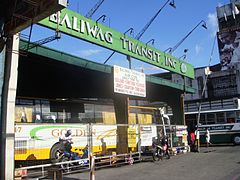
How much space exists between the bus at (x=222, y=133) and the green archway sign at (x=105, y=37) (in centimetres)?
980

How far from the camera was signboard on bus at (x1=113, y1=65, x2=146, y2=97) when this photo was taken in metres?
17.2

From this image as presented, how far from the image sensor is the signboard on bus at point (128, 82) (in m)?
17.2

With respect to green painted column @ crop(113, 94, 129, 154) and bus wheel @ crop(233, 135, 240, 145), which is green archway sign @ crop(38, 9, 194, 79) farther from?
bus wheel @ crop(233, 135, 240, 145)

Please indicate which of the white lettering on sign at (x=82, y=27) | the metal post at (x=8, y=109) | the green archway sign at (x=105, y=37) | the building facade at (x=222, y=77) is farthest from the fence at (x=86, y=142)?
the building facade at (x=222, y=77)

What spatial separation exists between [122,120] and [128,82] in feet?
8.24

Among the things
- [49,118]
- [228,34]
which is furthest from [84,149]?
[228,34]

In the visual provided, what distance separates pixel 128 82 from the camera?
1789cm

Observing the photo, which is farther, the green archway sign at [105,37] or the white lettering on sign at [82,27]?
the green archway sign at [105,37]

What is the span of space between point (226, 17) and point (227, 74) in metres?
17.3

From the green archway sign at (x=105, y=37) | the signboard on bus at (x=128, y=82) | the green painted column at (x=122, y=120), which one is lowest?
the green painted column at (x=122, y=120)

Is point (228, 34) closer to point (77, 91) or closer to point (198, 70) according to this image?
point (198, 70)

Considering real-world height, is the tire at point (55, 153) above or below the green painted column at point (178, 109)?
below

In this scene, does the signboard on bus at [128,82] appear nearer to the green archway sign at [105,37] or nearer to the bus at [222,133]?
the green archway sign at [105,37]

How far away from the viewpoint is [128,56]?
60.5 ft
